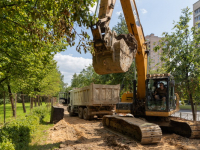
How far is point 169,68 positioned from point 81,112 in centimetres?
732

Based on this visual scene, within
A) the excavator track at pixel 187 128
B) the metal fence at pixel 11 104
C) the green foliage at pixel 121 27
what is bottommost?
the excavator track at pixel 187 128

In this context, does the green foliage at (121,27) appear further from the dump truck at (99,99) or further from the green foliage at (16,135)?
the green foliage at (16,135)

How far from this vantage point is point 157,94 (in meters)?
7.73

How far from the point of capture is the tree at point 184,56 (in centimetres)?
1096

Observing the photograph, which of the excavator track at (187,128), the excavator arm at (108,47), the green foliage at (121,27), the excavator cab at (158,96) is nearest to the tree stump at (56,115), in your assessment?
the excavator cab at (158,96)

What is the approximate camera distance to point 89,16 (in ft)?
11.3

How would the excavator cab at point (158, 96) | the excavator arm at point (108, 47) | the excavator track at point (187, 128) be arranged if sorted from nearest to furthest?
the excavator arm at point (108, 47), the excavator track at point (187, 128), the excavator cab at point (158, 96)

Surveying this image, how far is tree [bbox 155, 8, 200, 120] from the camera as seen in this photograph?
10961mm

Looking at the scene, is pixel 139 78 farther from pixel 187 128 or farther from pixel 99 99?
pixel 99 99

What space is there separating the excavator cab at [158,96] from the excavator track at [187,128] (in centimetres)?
68

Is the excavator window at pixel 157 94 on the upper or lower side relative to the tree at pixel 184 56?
lower


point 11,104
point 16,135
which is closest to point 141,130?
point 16,135

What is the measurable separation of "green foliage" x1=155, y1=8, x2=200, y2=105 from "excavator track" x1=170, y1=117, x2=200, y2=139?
3873mm

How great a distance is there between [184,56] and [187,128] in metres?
5.40
